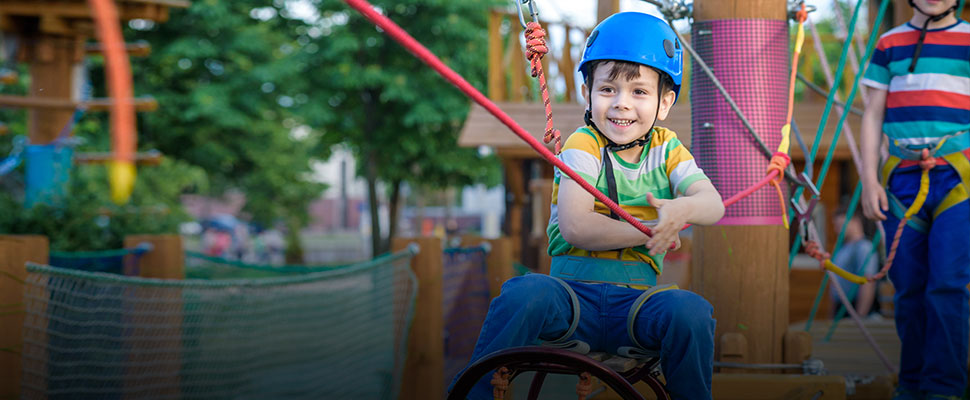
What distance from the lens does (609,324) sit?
1978 millimetres

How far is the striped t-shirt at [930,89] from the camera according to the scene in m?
3.02

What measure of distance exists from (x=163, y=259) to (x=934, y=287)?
4350mm

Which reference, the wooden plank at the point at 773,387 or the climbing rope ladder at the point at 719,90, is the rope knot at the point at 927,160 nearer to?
the climbing rope ladder at the point at 719,90

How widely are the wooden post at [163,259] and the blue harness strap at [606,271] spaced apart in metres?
4.10

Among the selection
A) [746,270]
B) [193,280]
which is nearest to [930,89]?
[746,270]

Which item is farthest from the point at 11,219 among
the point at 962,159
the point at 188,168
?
the point at 188,168

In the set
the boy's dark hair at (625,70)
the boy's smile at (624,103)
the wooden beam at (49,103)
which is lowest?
the boy's smile at (624,103)

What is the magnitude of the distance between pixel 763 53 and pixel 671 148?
1122 millimetres

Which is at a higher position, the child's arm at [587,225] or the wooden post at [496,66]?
the wooden post at [496,66]

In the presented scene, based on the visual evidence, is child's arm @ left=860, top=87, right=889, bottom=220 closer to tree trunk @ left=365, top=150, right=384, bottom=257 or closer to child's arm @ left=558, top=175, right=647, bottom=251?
child's arm @ left=558, top=175, right=647, bottom=251

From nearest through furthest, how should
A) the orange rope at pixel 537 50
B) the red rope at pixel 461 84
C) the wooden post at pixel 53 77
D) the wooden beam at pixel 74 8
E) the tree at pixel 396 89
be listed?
1. the red rope at pixel 461 84
2. the orange rope at pixel 537 50
3. the wooden beam at pixel 74 8
4. the wooden post at pixel 53 77
5. the tree at pixel 396 89

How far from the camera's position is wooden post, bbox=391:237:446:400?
5555mm

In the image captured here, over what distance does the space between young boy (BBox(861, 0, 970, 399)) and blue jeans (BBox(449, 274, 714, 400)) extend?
5.06 feet

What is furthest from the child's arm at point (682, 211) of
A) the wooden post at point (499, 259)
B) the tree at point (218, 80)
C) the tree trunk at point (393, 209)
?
the tree trunk at point (393, 209)
